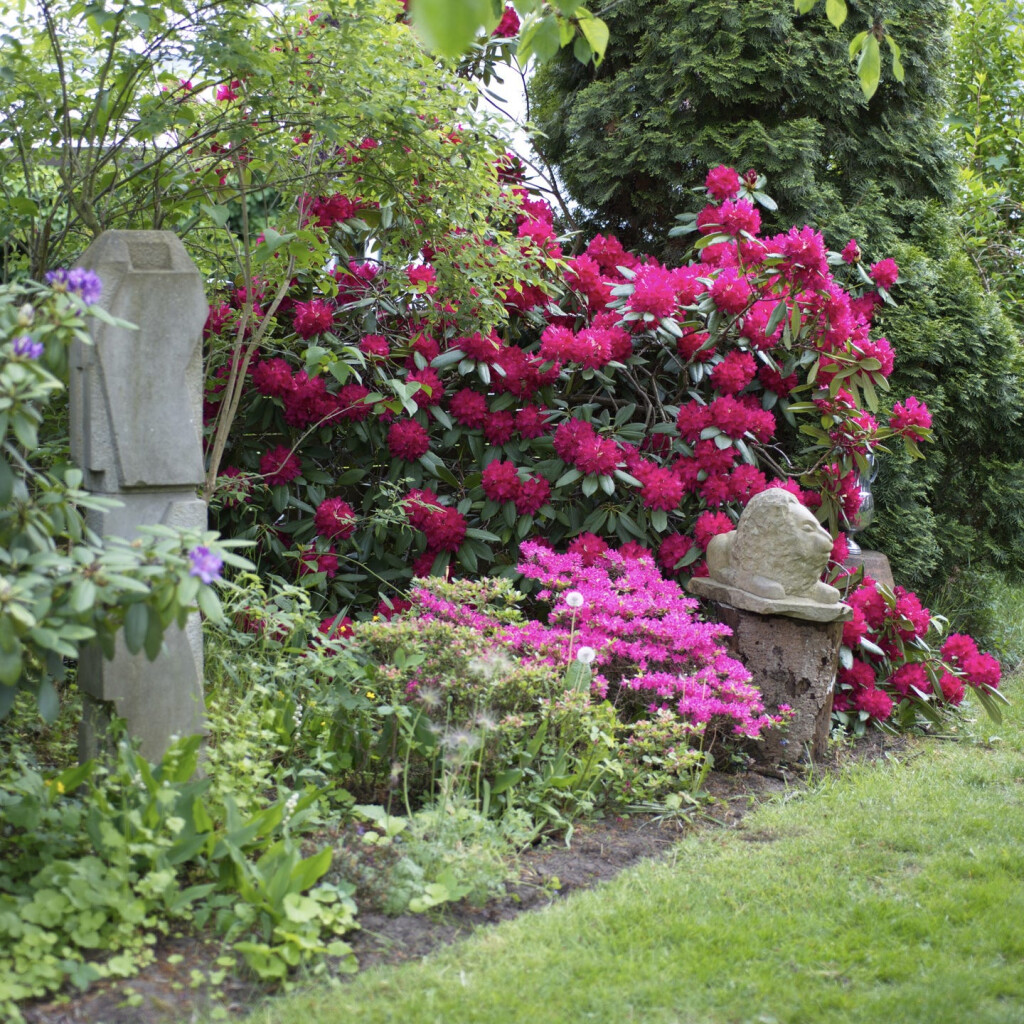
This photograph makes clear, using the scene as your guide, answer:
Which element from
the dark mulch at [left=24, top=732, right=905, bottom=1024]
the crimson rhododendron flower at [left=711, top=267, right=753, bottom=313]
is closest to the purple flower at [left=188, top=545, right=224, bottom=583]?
the dark mulch at [left=24, top=732, right=905, bottom=1024]

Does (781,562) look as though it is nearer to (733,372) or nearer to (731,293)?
(733,372)

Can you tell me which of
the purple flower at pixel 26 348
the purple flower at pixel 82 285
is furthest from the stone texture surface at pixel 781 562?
the purple flower at pixel 26 348

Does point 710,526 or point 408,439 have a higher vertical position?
point 408,439

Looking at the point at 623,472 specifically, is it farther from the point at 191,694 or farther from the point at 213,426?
the point at 191,694

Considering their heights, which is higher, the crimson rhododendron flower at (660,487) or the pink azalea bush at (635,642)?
the crimson rhododendron flower at (660,487)

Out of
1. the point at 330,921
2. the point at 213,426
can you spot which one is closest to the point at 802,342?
the point at 213,426

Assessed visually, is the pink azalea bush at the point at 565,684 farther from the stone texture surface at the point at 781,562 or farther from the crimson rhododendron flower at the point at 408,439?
the crimson rhododendron flower at the point at 408,439

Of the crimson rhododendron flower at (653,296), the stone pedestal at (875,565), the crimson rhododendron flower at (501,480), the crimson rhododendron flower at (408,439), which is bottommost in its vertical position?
the stone pedestal at (875,565)

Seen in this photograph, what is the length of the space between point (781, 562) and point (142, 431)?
2.38 meters

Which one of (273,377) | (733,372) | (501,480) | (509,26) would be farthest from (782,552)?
(509,26)

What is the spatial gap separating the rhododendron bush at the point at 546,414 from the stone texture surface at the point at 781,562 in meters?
0.38

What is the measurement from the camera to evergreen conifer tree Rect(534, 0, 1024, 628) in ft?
18.9

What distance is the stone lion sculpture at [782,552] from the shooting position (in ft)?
13.0

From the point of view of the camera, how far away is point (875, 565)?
5.36 meters
